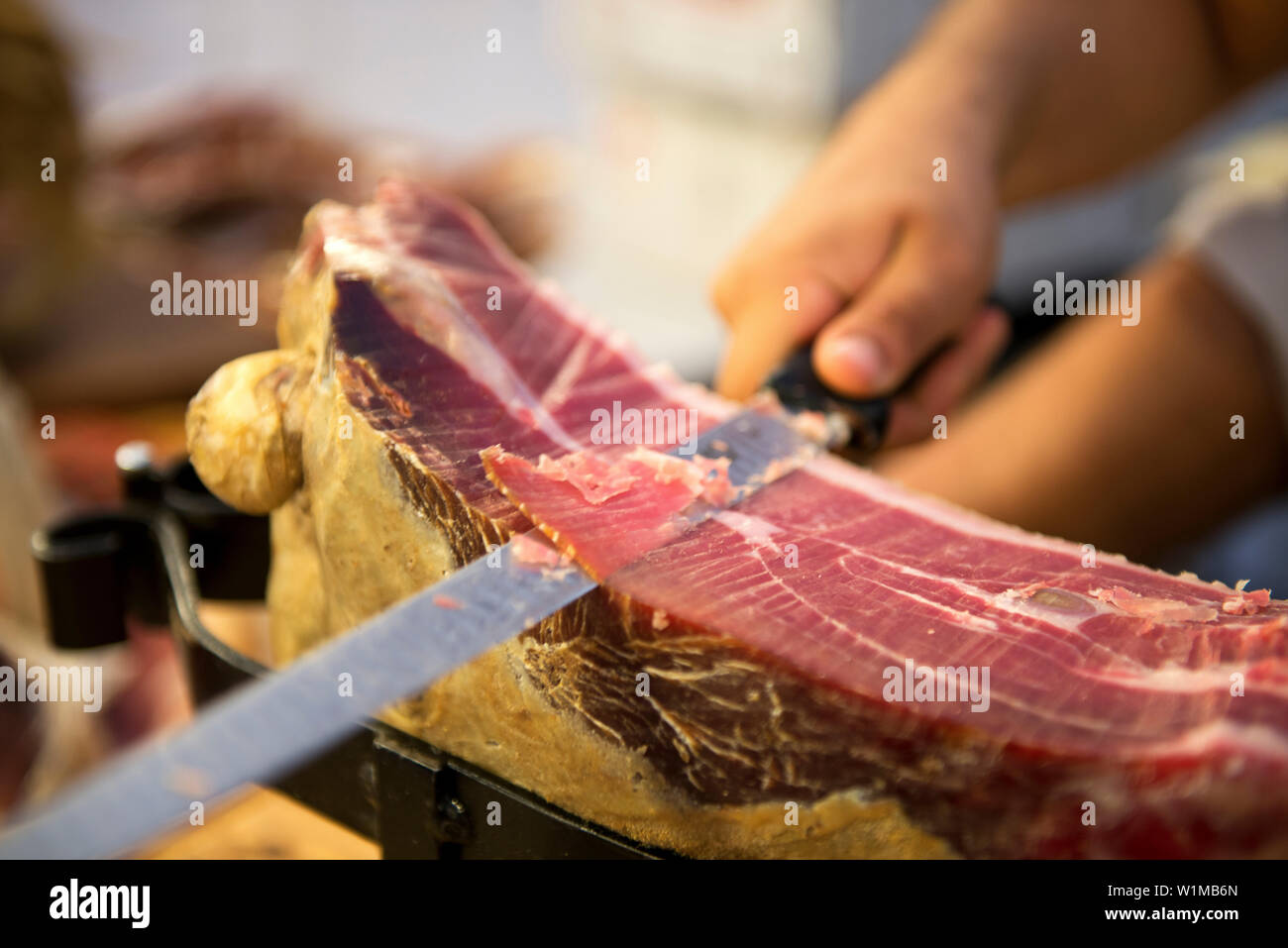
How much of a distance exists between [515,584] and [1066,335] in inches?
93.1

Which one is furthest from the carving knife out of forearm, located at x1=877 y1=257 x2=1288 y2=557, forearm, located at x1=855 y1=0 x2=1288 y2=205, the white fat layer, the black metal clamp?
forearm, located at x1=877 y1=257 x2=1288 y2=557

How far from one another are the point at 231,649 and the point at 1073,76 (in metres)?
2.18

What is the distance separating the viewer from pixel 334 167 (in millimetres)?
4324

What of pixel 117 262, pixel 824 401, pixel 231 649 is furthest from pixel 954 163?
pixel 117 262

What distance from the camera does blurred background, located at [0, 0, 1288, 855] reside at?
338 centimetres

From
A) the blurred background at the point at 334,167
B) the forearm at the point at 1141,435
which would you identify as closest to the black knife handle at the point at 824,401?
the forearm at the point at 1141,435

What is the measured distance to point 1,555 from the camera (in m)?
2.55

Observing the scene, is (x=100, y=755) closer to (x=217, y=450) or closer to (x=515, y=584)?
(x=217, y=450)

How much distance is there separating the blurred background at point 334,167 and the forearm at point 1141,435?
0.55 m

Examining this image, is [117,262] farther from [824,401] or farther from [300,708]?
[300,708]

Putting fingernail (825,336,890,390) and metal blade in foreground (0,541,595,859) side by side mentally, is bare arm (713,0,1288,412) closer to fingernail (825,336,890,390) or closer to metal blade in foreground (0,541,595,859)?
fingernail (825,336,890,390)

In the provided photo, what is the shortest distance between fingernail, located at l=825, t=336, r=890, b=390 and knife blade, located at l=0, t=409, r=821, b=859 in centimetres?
69

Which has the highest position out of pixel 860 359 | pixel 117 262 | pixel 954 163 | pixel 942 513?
pixel 117 262
